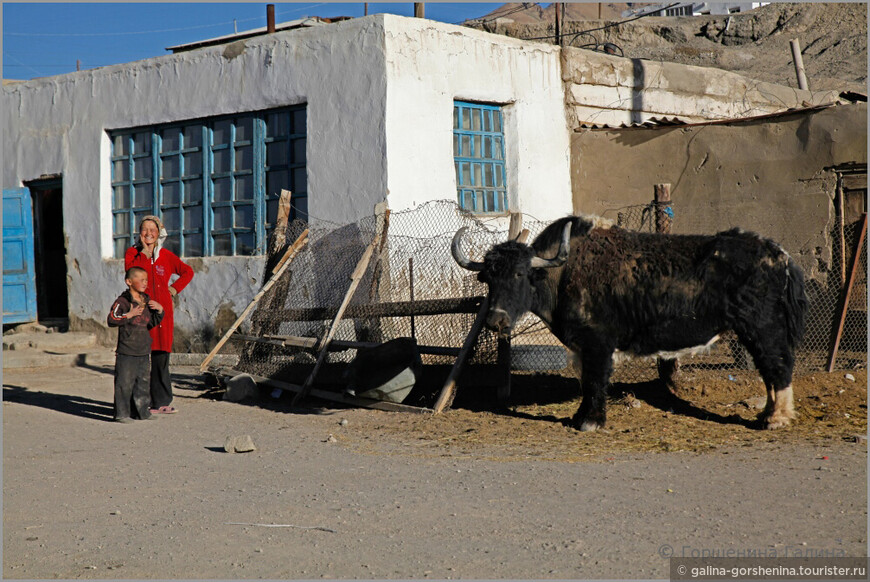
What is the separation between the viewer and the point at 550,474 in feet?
19.6

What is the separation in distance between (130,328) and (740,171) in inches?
313

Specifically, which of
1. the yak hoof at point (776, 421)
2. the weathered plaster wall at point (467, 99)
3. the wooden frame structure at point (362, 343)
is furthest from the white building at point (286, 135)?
the yak hoof at point (776, 421)

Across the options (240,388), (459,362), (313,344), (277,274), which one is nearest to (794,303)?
(459,362)

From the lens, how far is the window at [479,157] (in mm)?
A: 12594

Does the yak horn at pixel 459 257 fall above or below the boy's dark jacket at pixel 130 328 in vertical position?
above

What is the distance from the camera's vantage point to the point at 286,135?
1271cm

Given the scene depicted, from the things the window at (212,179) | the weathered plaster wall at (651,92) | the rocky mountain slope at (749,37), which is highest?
the rocky mountain slope at (749,37)

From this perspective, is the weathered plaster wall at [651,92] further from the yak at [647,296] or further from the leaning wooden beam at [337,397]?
the leaning wooden beam at [337,397]

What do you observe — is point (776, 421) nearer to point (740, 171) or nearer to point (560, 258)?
point (560, 258)

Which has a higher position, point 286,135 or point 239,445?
point 286,135

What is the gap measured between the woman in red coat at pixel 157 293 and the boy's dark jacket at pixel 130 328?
24cm

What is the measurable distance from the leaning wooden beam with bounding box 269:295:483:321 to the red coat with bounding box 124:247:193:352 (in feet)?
4.36

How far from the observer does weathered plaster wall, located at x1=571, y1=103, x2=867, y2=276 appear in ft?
36.4

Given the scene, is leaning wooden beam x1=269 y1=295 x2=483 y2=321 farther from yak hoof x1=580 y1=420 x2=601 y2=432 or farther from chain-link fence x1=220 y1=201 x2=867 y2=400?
yak hoof x1=580 y1=420 x2=601 y2=432
